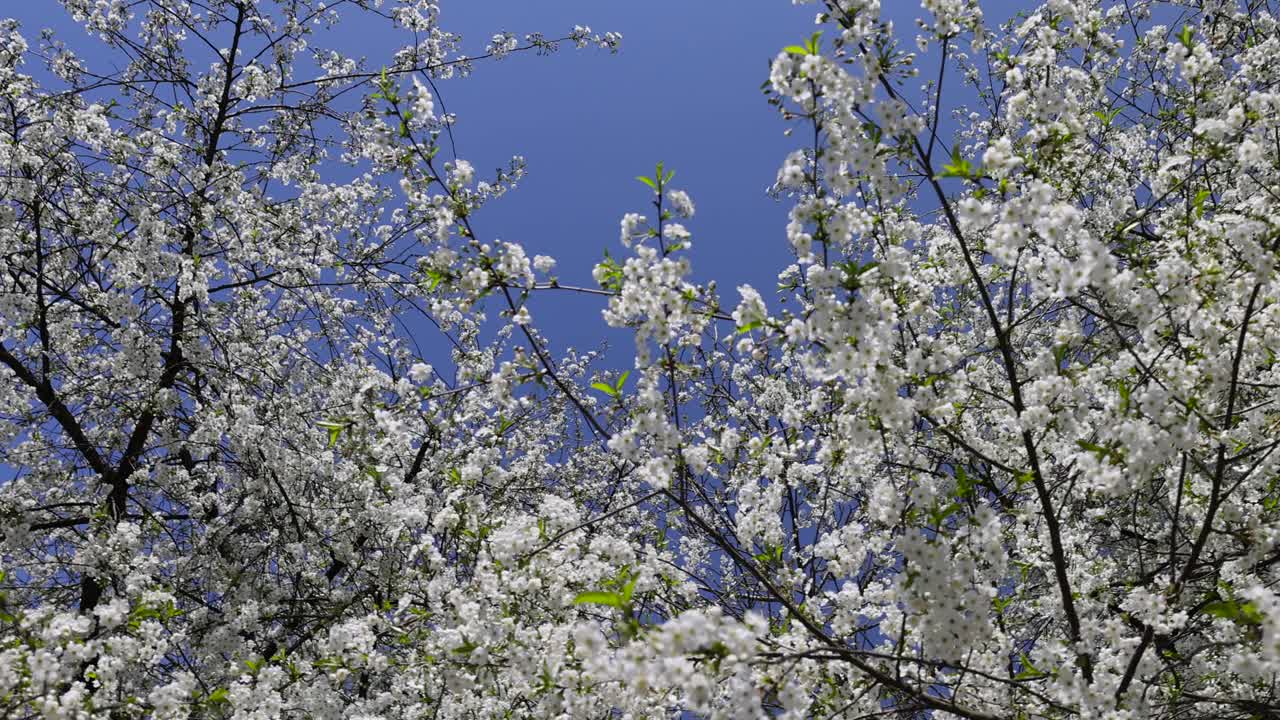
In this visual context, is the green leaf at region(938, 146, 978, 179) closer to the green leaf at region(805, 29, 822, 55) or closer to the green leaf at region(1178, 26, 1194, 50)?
the green leaf at region(805, 29, 822, 55)

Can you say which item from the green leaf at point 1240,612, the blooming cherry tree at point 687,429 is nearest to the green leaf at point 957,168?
the blooming cherry tree at point 687,429

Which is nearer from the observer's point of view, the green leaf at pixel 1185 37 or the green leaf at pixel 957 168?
the green leaf at pixel 957 168

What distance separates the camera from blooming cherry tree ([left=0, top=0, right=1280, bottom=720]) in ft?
10.3

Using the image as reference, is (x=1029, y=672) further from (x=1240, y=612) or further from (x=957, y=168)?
(x=957, y=168)

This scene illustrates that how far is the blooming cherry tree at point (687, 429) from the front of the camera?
10.3 feet

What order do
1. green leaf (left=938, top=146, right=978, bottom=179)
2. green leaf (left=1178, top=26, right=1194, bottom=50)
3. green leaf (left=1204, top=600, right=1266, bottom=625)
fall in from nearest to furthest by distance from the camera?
green leaf (left=1204, top=600, right=1266, bottom=625)
green leaf (left=938, top=146, right=978, bottom=179)
green leaf (left=1178, top=26, right=1194, bottom=50)

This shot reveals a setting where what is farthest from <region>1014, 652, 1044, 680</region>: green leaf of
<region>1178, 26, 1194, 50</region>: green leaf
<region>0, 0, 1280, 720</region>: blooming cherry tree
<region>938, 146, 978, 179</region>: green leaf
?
<region>1178, 26, 1194, 50</region>: green leaf

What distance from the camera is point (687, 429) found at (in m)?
4.59

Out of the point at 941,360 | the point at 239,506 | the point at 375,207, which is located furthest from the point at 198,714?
the point at 375,207

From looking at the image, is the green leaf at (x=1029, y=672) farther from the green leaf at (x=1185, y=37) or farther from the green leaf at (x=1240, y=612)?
the green leaf at (x=1185, y=37)

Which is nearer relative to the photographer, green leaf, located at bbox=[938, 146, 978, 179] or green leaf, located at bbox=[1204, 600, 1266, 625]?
green leaf, located at bbox=[1204, 600, 1266, 625]

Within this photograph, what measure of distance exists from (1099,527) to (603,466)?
6126 millimetres

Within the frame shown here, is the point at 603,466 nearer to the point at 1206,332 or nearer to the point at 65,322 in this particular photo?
the point at 65,322

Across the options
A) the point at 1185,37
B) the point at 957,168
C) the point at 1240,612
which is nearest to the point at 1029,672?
the point at 1240,612
